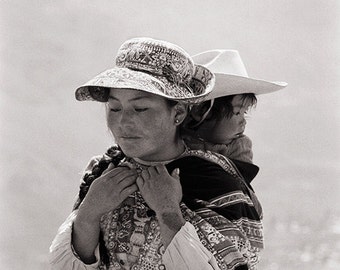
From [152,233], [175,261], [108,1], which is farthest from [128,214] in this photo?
[108,1]

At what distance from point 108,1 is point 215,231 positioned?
19.0ft

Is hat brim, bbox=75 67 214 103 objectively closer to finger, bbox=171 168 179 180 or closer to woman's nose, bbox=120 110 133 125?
woman's nose, bbox=120 110 133 125

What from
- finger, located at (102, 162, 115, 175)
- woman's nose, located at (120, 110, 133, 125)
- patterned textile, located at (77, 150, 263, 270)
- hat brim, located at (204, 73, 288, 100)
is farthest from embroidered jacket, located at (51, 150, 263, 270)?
hat brim, located at (204, 73, 288, 100)

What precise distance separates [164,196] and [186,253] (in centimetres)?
19

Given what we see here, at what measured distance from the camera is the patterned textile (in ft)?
6.87

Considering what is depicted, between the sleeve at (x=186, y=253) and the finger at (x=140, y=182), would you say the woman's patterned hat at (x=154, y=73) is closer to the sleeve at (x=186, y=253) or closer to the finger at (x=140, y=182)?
the finger at (x=140, y=182)

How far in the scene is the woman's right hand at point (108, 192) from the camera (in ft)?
7.07

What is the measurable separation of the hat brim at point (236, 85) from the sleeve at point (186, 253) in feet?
2.16

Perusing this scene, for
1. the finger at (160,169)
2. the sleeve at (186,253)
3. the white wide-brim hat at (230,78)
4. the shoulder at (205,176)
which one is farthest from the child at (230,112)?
the sleeve at (186,253)

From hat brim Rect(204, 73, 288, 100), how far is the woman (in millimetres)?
314

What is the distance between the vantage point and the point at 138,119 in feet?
6.85

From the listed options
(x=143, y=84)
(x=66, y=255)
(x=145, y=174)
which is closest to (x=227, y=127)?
(x=145, y=174)

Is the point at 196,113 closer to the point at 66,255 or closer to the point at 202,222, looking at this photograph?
the point at 202,222

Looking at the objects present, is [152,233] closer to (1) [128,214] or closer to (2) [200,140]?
(1) [128,214]
